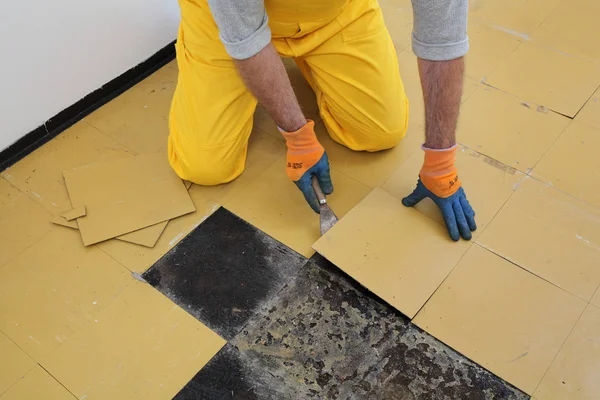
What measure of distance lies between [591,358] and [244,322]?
3.03 ft

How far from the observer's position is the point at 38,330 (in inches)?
60.7

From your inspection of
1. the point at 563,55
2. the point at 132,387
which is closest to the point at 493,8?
the point at 563,55

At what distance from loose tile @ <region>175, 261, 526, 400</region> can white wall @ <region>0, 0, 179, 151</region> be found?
115 cm

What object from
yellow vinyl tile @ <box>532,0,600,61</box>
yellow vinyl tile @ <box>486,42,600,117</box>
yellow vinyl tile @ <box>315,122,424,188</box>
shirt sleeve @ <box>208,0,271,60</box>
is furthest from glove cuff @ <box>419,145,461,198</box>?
yellow vinyl tile @ <box>532,0,600,61</box>

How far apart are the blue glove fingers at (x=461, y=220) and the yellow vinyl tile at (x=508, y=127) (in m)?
0.36

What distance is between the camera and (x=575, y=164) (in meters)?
1.86

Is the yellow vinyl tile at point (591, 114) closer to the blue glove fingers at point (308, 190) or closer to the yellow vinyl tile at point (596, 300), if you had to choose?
the yellow vinyl tile at point (596, 300)

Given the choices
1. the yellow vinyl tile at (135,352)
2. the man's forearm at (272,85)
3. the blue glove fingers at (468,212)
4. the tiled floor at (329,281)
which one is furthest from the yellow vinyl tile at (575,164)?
the yellow vinyl tile at (135,352)

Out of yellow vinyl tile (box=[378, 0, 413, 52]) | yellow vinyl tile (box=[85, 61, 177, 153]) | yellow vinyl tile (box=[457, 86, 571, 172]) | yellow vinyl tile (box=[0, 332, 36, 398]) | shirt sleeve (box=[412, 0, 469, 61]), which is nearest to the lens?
shirt sleeve (box=[412, 0, 469, 61])

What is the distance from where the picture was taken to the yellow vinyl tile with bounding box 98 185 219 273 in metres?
1.68

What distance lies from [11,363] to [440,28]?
1445 mm

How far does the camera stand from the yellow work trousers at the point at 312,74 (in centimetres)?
175

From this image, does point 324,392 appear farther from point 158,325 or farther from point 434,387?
point 158,325

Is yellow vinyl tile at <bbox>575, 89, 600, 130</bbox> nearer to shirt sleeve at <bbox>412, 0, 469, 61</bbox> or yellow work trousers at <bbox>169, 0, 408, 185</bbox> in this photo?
yellow work trousers at <bbox>169, 0, 408, 185</bbox>
